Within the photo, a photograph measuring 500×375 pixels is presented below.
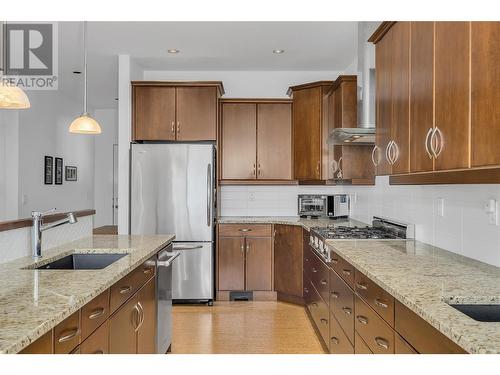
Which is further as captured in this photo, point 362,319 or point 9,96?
point 9,96

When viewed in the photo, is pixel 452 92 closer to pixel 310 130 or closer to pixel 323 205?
pixel 310 130

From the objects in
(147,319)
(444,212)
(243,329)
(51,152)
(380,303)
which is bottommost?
(243,329)

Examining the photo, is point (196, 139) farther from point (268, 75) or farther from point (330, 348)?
point (330, 348)

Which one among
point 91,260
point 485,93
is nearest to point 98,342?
point 91,260

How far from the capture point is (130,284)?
84.4 inches

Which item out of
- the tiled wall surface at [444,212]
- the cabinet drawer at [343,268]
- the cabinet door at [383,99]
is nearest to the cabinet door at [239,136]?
the tiled wall surface at [444,212]

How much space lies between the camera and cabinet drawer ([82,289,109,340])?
1.56 meters

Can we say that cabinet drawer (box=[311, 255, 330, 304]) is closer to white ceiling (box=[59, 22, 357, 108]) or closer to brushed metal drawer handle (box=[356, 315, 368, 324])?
brushed metal drawer handle (box=[356, 315, 368, 324])

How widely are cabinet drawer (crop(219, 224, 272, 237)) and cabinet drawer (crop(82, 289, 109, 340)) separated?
112 inches

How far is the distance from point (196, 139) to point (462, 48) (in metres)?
3.37

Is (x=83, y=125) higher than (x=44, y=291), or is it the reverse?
(x=83, y=125)

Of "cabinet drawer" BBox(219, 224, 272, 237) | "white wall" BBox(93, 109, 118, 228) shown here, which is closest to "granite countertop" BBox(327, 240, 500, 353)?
"cabinet drawer" BBox(219, 224, 272, 237)

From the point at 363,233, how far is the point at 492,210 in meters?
1.33

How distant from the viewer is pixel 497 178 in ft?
5.57
